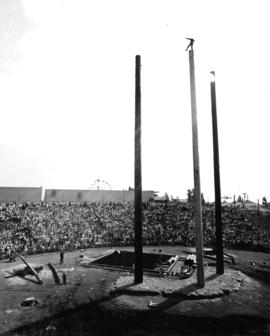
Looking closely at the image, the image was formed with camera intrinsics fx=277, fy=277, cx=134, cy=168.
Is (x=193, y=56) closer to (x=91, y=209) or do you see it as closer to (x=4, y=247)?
(x=4, y=247)

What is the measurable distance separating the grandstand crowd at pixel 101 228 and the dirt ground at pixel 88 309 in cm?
909

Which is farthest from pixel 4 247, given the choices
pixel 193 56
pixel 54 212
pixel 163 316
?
pixel 193 56

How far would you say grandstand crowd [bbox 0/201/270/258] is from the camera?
24234 millimetres

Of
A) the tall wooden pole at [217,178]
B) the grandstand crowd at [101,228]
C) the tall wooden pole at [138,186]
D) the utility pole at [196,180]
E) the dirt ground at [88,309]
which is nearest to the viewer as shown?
the dirt ground at [88,309]

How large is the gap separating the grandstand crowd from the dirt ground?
29.8ft

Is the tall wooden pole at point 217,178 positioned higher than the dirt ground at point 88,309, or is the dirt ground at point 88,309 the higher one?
the tall wooden pole at point 217,178

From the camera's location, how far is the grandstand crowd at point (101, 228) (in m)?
24.2

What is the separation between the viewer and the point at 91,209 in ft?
110

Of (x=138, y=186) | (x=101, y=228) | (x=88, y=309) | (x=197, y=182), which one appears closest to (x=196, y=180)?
(x=197, y=182)

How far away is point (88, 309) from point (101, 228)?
63.6ft

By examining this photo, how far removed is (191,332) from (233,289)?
4.63 metres

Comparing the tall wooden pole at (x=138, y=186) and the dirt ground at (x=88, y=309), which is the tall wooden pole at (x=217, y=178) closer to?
the dirt ground at (x=88, y=309)

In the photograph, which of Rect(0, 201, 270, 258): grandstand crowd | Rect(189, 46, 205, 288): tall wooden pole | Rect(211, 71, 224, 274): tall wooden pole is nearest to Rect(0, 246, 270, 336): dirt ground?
Rect(189, 46, 205, 288): tall wooden pole

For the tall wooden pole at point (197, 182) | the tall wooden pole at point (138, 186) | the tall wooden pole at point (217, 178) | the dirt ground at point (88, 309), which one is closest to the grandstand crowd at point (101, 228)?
the dirt ground at point (88, 309)
